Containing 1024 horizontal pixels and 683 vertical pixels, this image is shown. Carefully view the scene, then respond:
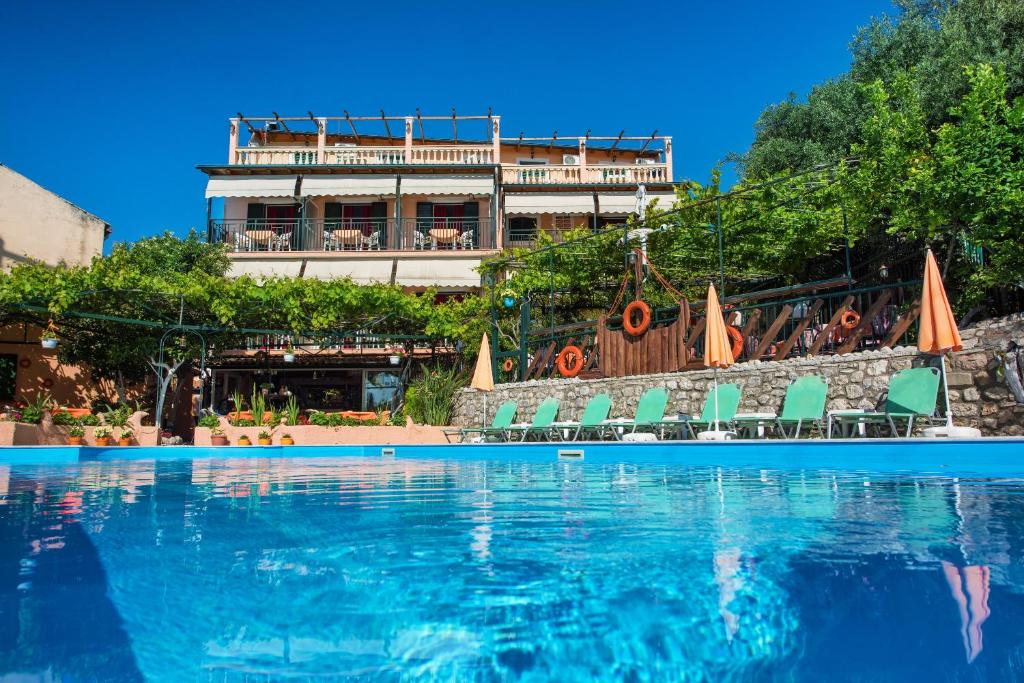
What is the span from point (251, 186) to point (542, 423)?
1686cm

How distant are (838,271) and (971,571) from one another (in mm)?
17889

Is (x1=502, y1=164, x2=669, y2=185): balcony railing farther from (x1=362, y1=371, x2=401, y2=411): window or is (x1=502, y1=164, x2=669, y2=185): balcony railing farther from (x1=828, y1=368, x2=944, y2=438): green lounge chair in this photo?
(x1=828, y1=368, x2=944, y2=438): green lounge chair

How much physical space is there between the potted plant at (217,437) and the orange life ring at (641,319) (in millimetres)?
8710

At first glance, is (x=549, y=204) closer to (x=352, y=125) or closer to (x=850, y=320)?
(x=352, y=125)

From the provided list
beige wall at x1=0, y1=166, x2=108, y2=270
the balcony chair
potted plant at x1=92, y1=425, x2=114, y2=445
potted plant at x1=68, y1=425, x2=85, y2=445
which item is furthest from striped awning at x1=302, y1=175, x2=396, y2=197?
potted plant at x1=68, y1=425, x2=85, y2=445

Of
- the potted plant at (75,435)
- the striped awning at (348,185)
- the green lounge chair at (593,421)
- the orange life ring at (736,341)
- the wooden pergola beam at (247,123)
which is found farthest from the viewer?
the wooden pergola beam at (247,123)

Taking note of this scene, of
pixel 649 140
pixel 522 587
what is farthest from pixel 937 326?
pixel 649 140

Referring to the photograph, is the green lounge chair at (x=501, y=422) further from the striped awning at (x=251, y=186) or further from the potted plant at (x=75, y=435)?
the striped awning at (x=251, y=186)

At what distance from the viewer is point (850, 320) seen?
11812 millimetres

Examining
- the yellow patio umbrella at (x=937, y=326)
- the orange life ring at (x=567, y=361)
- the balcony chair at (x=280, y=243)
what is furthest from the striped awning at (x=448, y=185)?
the yellow patio umbrella at (x=937, y=326)

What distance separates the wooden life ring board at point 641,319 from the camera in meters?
13.0

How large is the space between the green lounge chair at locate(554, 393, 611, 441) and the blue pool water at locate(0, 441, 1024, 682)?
699cm

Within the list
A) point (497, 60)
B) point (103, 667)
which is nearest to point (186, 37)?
point (497, 60)

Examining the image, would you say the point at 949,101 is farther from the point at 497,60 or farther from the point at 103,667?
the point at 497,60
